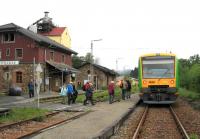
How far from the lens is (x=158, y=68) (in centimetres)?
2745

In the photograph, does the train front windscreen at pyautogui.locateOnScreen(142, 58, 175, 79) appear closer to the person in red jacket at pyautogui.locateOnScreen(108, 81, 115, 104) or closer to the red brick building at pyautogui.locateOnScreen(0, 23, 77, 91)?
the person in red jacket at pyautogui.locateOnScreen(108, 81, 115, 104)

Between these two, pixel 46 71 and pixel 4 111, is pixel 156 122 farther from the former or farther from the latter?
pixel 46 71

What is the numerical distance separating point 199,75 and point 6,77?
22735 mm

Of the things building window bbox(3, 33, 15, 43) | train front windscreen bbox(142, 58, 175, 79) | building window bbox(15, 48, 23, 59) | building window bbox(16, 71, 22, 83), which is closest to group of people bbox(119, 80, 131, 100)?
train front windscreen bbox(142, 58, 175, 79)

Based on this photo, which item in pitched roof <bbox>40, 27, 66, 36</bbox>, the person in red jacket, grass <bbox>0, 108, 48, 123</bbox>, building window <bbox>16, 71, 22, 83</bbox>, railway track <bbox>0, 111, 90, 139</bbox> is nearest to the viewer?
railway track <bbox>0, 111, 90, 139</bbox>

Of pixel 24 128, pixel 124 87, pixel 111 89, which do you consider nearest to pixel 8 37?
pixel 124 87

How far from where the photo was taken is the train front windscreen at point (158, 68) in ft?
89.0

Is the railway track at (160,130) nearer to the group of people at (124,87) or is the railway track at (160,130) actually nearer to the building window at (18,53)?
the group of people at (124,87)

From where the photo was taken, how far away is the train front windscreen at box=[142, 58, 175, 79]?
1069 inches

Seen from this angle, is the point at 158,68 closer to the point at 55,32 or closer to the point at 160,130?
the point at 160,130

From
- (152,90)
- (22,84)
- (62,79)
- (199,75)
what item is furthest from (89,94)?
(62,79)

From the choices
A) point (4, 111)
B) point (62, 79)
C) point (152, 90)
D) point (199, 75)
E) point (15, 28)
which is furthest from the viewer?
point (62, 79)

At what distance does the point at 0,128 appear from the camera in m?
14.4

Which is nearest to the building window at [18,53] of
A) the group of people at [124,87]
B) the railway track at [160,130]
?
the group of people at [124,87]
